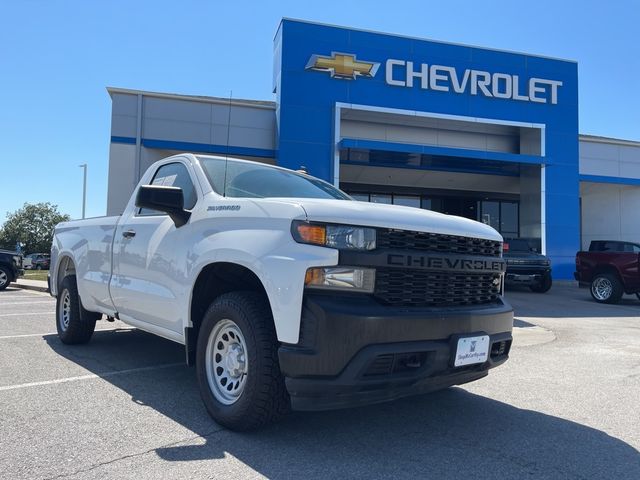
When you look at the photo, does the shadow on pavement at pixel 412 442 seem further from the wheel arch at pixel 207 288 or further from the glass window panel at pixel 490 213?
the glass window panel at pixel 490 213

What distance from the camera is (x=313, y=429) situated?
3486 millimetres

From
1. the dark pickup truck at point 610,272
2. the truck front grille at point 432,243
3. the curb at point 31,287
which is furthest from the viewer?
the curb at point 31,287

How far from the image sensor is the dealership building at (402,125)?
17.2 metres

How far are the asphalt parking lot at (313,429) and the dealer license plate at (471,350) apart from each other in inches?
21.7

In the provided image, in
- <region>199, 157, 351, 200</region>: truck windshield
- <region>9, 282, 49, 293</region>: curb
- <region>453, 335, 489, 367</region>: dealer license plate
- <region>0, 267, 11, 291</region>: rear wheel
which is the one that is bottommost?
<region>9, 282, 49, 293</region>: curb

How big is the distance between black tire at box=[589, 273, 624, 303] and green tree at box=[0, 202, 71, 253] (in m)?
75.3

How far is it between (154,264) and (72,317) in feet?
8.06

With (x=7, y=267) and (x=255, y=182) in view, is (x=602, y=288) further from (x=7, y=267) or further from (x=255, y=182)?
(x=7, y=267)

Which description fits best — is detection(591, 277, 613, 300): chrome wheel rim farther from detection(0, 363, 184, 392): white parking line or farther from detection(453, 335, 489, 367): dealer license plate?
detection(0, 363, 184, 392): white parking line

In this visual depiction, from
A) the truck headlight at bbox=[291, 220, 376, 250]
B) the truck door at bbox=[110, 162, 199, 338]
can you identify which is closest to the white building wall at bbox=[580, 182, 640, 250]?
the truck door at bbox=[110, 162, 199, 338]

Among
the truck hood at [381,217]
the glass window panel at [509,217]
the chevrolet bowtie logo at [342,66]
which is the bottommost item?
the truck hood at [381,217]

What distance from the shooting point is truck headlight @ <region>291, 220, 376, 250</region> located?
2.97 metres

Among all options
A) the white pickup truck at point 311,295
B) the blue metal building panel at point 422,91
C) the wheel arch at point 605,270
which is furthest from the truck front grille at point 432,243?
the blue metal building panel at point 422,91

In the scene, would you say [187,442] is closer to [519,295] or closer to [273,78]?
[519,295]
